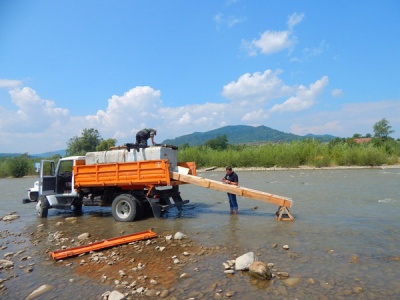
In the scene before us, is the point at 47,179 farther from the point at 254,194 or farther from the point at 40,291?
the point at 254,194

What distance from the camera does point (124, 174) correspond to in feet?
34.4

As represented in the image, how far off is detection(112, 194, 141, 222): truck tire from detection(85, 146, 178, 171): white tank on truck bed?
136 cm

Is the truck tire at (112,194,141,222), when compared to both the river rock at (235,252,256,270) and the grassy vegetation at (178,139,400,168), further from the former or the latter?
the grassy vegetation at (178,139,400,168)

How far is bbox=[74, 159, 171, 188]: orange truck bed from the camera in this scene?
999 cm

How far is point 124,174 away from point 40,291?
5.64m

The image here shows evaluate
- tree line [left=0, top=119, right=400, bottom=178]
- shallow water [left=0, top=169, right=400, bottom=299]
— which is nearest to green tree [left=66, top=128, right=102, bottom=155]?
tree line [left=0, top=119, right=400, bottom=178]

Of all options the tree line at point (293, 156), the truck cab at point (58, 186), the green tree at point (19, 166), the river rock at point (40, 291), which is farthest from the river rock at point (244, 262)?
the green tree at point (19, 166)

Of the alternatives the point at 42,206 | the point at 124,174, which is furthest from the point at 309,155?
the point at 42,206

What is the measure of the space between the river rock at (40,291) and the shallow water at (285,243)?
0.46 ft

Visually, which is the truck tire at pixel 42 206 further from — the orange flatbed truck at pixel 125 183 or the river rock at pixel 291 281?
the river rock at pixel 291 281

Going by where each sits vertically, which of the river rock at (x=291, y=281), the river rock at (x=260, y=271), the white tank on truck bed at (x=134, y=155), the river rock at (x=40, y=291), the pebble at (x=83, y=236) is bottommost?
the river rock at (x=40, y=291)

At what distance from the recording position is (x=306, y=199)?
13.9m

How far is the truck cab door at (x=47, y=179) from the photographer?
11.9m

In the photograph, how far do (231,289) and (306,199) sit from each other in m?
10.2
